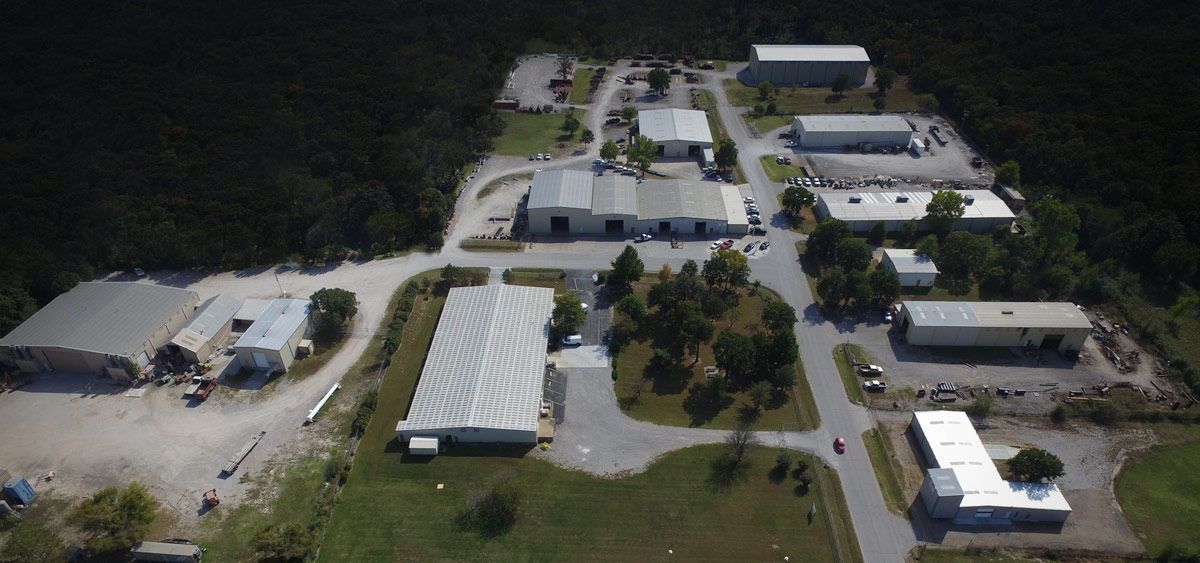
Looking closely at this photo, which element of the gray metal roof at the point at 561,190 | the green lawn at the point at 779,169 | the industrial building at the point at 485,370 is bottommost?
the industrial building at the point at 485,370

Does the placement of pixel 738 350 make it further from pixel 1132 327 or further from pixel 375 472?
pixel 1132 327

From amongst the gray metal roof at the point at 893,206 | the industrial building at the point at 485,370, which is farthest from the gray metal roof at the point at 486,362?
the gray metal roof at the point at 893,206

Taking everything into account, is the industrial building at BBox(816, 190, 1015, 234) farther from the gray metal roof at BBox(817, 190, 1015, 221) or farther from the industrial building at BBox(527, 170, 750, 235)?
the industrial building at BBox(527, 170, 750, 235)

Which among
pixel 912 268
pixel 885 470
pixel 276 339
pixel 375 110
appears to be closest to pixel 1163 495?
pixel 885 470

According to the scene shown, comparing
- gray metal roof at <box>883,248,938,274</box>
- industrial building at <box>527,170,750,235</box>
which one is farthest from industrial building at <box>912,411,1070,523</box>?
industrial building at <box>527,170,750,235</box>

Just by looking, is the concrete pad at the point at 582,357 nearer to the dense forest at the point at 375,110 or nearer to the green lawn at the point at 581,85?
the dense forest at the point at 375,110

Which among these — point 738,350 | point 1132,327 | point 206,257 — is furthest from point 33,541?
point 1132,327
